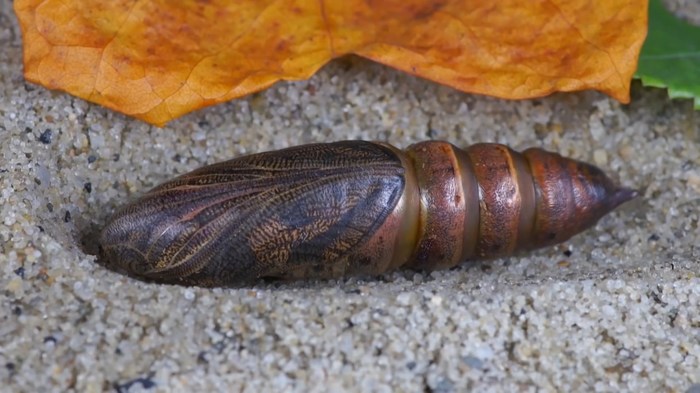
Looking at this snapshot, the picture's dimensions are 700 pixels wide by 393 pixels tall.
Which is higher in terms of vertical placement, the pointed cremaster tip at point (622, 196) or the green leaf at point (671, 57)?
the green leaf at point (671, 57)

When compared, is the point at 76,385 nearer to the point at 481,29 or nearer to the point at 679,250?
the point at 481,29

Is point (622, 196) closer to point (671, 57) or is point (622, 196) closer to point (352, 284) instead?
point (671, 57)

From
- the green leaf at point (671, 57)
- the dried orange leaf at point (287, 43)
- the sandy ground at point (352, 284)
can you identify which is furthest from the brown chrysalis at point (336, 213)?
the green leaf at point (671, 57)

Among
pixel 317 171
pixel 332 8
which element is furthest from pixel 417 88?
pixel 317 171

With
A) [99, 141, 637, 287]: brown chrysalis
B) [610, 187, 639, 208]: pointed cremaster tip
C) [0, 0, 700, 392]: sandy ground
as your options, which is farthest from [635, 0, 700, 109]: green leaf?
[99, 141, 637, 287]: brown chrysalis

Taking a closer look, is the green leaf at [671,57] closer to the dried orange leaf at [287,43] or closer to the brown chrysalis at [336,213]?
the dried orange leaf at [287,43]

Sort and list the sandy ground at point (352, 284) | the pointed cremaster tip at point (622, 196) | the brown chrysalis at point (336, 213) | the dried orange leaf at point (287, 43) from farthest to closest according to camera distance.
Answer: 1. the pointed cremaster tip at point (622, 196)
2. the dried orange leaf at point (287, 43)
3. the brown chrysalis at point (336, 213)
4. the sandy ground at point (352, 284)
